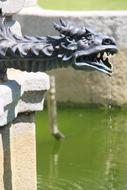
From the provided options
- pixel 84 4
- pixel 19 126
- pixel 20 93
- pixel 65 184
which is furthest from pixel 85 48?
pixel 84 4

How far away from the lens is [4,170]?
2.01 metres

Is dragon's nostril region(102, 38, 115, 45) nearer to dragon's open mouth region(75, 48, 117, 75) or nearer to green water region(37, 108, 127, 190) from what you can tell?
dragon's open mouth region(75, 48, 117, 75)

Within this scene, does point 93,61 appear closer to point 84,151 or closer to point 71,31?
point 71,31

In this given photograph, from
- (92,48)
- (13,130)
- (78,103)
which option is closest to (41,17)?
(78,103)

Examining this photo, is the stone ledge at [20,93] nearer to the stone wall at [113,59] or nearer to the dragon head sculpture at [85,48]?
the dragon head sculpture at [85,48]

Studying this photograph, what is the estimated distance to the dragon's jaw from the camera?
1.74 metres

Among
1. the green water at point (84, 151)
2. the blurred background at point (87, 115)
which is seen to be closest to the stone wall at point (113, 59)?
the blurred background at point (87, 115)

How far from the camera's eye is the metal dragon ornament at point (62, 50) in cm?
174

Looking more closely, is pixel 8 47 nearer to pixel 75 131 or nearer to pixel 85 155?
pixel 85 155

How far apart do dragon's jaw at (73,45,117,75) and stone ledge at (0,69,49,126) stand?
0.73 ft

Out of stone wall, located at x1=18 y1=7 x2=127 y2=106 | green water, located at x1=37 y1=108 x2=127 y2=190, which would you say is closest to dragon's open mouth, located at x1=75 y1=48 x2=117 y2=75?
green water, located at x1=37 y1=108 x2=127 y2=190

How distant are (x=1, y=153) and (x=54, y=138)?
3.09m

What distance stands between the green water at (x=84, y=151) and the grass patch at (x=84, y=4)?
1.85 m

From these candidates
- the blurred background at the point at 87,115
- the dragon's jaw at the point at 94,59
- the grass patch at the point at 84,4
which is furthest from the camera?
the grass patch at the point at 84,4
